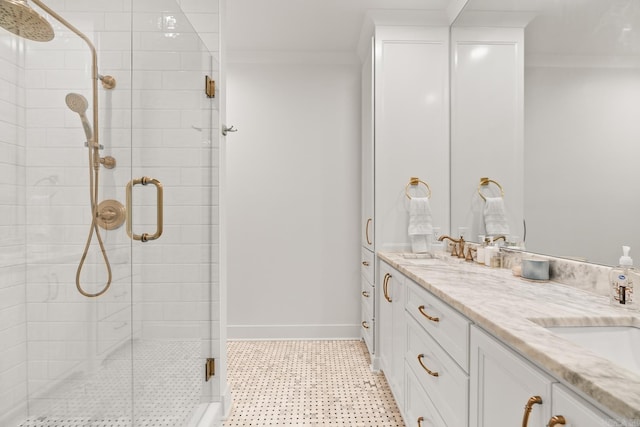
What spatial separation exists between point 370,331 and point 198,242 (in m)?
1.44

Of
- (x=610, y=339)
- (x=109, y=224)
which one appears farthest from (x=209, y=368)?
(x=610, y=339)

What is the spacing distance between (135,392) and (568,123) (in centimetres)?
204

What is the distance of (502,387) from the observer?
0.82 m

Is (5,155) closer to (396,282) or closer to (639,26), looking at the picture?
(396,282)

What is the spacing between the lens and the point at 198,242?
1.76m

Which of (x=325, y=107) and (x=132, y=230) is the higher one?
(x=325, y=107)

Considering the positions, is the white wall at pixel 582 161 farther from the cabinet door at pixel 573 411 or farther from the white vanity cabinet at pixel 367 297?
the white vanity cabinet at pixel 367 297

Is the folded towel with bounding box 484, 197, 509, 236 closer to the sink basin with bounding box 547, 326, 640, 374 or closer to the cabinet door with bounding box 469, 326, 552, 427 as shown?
the sink basin with bounding box 547, 326, 640, 374

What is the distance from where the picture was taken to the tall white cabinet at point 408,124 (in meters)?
2.38

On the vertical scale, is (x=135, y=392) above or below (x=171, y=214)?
below

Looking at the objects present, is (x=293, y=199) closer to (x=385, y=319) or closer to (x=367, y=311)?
(x=367, y=311)

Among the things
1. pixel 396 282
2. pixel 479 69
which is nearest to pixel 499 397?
pixel 396 282

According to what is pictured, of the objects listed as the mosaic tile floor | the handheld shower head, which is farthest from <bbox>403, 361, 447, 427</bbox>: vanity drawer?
the handheld shower head

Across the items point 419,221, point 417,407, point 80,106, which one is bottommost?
point 417,407
